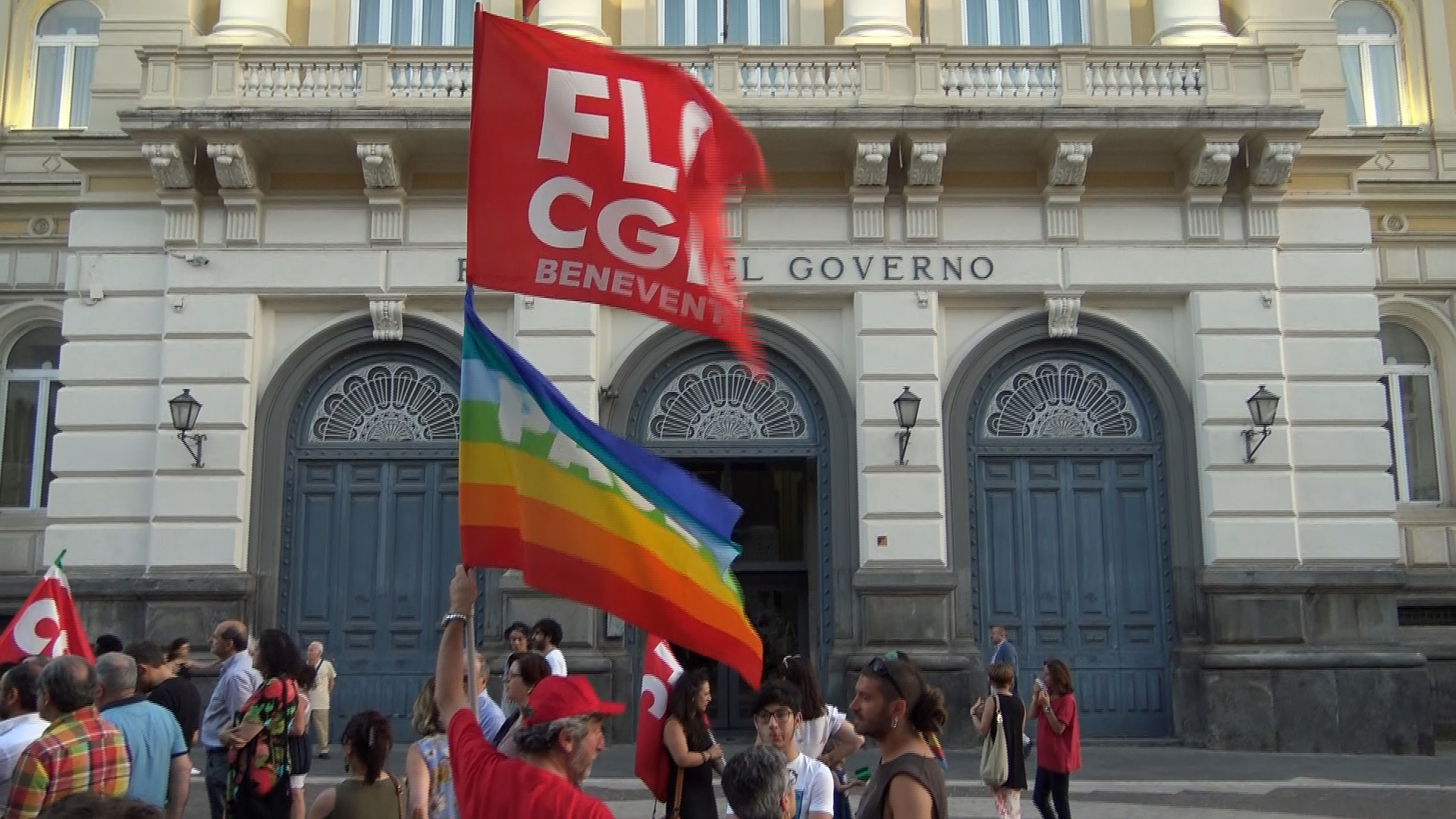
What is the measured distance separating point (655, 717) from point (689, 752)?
0.29 metres

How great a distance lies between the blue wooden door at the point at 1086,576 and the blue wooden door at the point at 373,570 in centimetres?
694

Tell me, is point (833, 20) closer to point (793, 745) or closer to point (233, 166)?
point (233, 166)

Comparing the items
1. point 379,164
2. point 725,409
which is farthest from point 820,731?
point 379,164

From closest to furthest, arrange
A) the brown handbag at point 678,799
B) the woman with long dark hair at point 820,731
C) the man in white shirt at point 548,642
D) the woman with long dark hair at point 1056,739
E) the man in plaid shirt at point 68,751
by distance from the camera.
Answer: the man in plaid shirt at point 68,751
the brown handbag at point 678,799
the woman with long dark hair at point 820,731
the woman with long dark hair at point 1056,739
the man in white shirt at point 548,642

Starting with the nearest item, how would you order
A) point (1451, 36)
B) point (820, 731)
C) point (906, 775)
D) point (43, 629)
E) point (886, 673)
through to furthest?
point (906, 775)
point (886, 673)
point (820, 731)
point (43, 629)
point (1451, 36)

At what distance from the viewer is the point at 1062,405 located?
18734 millimetres

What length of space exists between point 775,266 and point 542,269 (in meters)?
11.8

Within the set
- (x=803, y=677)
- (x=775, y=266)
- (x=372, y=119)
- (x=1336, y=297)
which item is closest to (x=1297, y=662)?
(x=1336, y=297)

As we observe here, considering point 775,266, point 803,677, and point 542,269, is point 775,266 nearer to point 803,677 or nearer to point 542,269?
point 803,677

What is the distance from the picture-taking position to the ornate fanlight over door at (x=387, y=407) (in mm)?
18609

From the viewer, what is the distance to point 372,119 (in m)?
17.6

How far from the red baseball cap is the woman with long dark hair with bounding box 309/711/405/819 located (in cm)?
230

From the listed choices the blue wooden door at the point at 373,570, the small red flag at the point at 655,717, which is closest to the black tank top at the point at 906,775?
the small red flag at the point at 655,717

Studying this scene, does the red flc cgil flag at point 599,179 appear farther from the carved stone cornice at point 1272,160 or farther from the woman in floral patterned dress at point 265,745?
the carved stone cornice at point 1272,160
